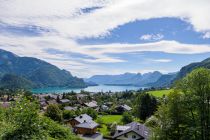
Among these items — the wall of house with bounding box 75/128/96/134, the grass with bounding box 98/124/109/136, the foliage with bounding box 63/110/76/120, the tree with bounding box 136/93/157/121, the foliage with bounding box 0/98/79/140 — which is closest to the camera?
the foliage with bounding box 0/98/79/140

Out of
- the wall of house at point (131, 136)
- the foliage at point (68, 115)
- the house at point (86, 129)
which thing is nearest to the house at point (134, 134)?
the wall of house at point (131, 136)

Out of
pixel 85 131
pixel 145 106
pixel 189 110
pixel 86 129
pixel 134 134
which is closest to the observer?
pixel 189 110

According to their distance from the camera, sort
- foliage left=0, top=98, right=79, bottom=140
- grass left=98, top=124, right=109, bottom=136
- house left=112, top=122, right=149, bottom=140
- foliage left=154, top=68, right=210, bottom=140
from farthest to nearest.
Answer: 1. grass left=98, top=124, right=109, bottom=136
2. house left=112, top=122, right=149, bottom=140
3. foliage left=154, top=68, right=210, bottom=140
4. foliage left=0, top=98, right=79, bottom=140

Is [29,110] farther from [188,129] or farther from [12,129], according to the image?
[188,129]

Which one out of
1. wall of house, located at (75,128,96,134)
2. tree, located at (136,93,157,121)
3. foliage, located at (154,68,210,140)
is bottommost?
wall of house, located at (75,128,96,134)

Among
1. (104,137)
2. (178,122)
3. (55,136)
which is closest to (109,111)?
(104,137)

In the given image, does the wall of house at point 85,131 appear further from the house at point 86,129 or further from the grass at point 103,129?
the grass at point 103,129

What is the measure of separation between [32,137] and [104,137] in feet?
199

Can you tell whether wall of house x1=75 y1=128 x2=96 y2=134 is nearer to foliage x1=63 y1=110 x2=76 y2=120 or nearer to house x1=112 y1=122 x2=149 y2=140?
house x1=112 y1=122 x2=149 y2=140

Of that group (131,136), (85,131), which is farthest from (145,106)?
(131,136)

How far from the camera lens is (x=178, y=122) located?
29.0 m

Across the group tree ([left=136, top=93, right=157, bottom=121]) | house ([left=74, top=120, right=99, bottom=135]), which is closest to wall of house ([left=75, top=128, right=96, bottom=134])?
house ([left=74, top=120, right=99, bottom=135])

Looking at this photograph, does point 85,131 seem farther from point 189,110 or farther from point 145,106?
point 189,110

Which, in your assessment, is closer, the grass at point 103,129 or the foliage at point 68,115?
the grass at point 103,129
